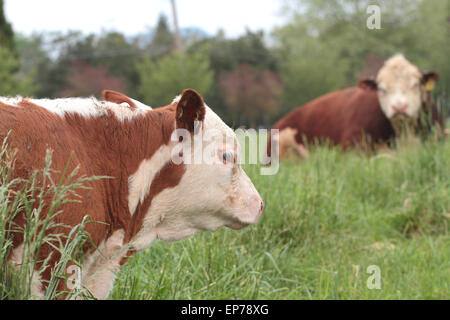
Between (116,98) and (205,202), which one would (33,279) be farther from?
(116,98)

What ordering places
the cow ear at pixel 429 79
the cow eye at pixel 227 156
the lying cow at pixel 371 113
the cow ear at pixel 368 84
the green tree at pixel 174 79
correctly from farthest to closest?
the green tree at pixel 174 79 < the cow ear at pixel 368 84 < the cow ear at pixel 429 79 < the lying cow at pixel 371 113 < the cow eye at pixel 227 156

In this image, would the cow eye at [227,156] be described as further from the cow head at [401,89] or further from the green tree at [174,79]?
the green tree at [174,79]

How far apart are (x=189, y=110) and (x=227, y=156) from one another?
11.7 inches

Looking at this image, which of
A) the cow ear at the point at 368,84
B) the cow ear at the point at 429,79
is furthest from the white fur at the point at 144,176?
the cow ear at the point at 429,79

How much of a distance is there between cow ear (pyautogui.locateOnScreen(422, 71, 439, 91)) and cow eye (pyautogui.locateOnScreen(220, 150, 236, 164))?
22.6ft

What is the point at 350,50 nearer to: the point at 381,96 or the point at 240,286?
the point at 381,96

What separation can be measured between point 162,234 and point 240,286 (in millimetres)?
968

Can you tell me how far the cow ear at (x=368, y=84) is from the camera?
8766 millimetres

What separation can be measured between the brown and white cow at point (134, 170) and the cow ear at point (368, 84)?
670 centimetres

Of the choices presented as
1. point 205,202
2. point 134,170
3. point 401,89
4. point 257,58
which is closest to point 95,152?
point 134,170

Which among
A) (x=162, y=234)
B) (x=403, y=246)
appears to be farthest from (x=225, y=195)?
(x=403, y=246)

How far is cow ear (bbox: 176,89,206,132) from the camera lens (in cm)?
231

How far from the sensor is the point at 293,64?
35375 millimetres
